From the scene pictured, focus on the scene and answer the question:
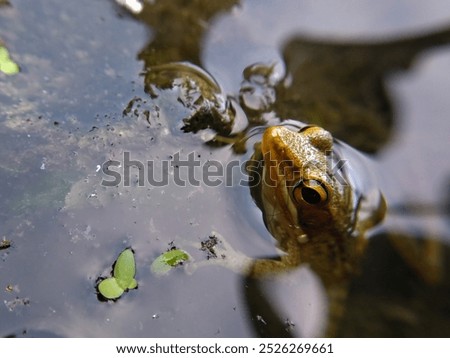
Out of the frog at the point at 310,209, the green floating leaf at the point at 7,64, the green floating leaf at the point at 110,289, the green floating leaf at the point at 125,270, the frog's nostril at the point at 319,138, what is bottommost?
the green floating leaf at the point at 110,289

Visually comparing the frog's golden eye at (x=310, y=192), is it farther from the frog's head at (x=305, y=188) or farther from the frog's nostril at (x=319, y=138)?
the frog's nostril at (x=319, y=138)

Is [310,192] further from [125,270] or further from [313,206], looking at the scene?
[125,270]

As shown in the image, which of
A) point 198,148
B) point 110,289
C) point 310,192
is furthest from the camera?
point 198,148

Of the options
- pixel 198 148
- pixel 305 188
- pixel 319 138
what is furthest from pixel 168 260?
pixel 319 138

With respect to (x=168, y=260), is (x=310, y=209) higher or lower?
higher

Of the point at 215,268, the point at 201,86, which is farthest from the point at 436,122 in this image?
the point at 215,268

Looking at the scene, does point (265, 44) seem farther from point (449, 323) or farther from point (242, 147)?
point (449, 323)

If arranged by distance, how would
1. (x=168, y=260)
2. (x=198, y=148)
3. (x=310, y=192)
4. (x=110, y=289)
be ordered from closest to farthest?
(x=110, y=289)
(x=168, y=260)
(x=310, y=192)
(x=198, y=148)
